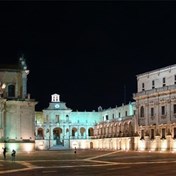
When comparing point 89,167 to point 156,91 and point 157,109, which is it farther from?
point 157,109

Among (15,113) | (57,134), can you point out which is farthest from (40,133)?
(15,113)

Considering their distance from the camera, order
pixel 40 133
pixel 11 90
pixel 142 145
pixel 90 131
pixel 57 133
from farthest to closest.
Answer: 1. pixel 90 131
2. pixel 57 133
3. pixel 40 133
4. pixel 11 90
5. pixel 142 145

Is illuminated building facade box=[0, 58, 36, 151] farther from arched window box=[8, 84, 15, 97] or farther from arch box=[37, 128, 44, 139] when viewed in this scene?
arch box=[37, 128, 44, 139]

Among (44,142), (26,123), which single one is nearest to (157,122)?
(26,123)

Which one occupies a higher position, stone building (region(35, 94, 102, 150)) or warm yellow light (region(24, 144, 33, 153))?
stone building (region(35, 94, 102, 150))

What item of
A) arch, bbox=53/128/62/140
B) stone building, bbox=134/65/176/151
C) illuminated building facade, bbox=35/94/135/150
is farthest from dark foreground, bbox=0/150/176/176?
arch, bbox=53/128/62/140

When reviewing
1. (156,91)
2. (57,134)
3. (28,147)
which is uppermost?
(156,91)

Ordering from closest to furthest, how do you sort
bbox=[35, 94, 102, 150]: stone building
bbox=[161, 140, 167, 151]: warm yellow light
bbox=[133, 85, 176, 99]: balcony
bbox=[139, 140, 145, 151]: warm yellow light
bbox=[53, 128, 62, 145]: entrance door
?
1. bbox=[161, 140, 167, 151]: warm yellow light
2. bbox=[133, 85, 176, 99]: balcony
3. bbox=[139, 140, 145, 151]: warm yellow light
4. bbox=[35, 94, 102, 150]: stone building
5. bbox=[53, 128, 62, 145]: entrance door

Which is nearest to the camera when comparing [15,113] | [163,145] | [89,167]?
[89,167]

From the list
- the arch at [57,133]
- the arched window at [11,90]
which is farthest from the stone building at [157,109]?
the arch at [57,133]

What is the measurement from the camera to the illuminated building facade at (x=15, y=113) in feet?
296

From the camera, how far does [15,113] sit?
304 ft

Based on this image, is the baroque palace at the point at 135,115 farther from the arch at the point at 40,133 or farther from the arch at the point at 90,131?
the arch at the point at 40,133

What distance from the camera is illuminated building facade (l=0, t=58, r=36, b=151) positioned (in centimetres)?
9012
